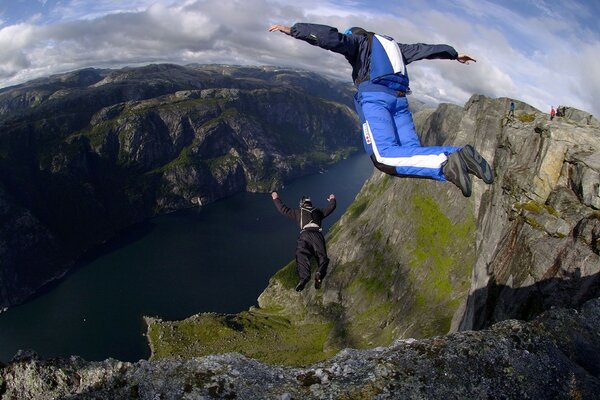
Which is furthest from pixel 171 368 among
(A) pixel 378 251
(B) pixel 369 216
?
(B) pixel 369 216

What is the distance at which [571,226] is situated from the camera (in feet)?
91.2

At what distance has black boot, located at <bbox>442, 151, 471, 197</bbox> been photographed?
32.5 ft

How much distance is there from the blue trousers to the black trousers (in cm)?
678

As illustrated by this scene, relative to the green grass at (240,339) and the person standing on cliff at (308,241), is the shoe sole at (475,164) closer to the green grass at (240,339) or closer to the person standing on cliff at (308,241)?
the person standing on cliff at (308,241)

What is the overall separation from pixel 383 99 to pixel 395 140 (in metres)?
1.40

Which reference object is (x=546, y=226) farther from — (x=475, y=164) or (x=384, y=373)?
(x=384, y=373)

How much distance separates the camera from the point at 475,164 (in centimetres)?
1016

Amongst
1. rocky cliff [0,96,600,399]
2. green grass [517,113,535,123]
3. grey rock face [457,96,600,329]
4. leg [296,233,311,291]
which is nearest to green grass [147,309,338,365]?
rocky cliff [0,96,600,399]

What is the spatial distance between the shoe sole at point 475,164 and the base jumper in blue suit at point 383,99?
245 millimetres

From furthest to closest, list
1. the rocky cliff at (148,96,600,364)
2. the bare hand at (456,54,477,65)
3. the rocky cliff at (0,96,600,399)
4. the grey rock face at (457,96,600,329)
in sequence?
the rocky cliff at (148,96,600,364) < the grey rock face at (457,96,600,329) < the bare hand at (456,54,477,65) < the rocky cliff at (0,96,600,399)

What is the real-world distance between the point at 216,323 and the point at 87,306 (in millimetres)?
85505

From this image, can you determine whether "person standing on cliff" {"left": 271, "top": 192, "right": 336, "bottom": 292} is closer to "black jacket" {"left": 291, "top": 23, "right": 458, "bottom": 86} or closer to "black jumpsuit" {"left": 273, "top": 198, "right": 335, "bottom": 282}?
"black jumpsuit" {"left": 273, "top": 198, "right": 335, "bottom": 282}

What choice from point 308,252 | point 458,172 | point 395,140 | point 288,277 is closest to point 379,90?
point 395,140

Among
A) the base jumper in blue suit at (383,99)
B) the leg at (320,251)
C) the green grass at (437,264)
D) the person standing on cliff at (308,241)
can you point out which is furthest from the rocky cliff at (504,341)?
the green grass at (437,264)
